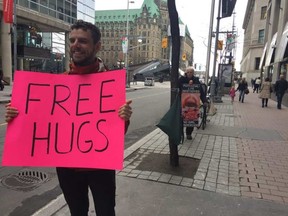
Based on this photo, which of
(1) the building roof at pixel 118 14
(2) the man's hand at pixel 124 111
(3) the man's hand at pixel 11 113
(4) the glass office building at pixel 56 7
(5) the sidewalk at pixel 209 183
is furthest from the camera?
(1) the building roof at pixel 118 14

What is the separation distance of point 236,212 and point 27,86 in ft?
9.47

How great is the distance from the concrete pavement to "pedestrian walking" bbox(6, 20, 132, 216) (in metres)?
1.36

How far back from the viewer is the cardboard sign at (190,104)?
8.05 m

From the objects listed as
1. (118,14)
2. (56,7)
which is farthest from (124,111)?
(118,14)

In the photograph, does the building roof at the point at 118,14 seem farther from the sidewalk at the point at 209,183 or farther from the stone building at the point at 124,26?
the sidewalk at the point at 209,183

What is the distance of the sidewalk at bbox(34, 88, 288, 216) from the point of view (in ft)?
12.8

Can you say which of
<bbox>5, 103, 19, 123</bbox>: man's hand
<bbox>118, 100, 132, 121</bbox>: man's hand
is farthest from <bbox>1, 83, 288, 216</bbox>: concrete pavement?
<bbox>118, 100, 132, 121</bbox>: man's hand

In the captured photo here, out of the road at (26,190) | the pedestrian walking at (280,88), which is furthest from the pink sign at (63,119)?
the pedestrian walking at (280,88)

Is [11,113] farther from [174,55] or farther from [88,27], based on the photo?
[174,55]

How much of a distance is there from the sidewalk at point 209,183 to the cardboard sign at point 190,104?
534 mm

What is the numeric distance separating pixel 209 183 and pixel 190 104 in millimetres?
3618

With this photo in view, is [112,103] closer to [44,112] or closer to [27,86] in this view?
[44,112]

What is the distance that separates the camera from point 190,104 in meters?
8.19

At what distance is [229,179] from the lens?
5035 mm
